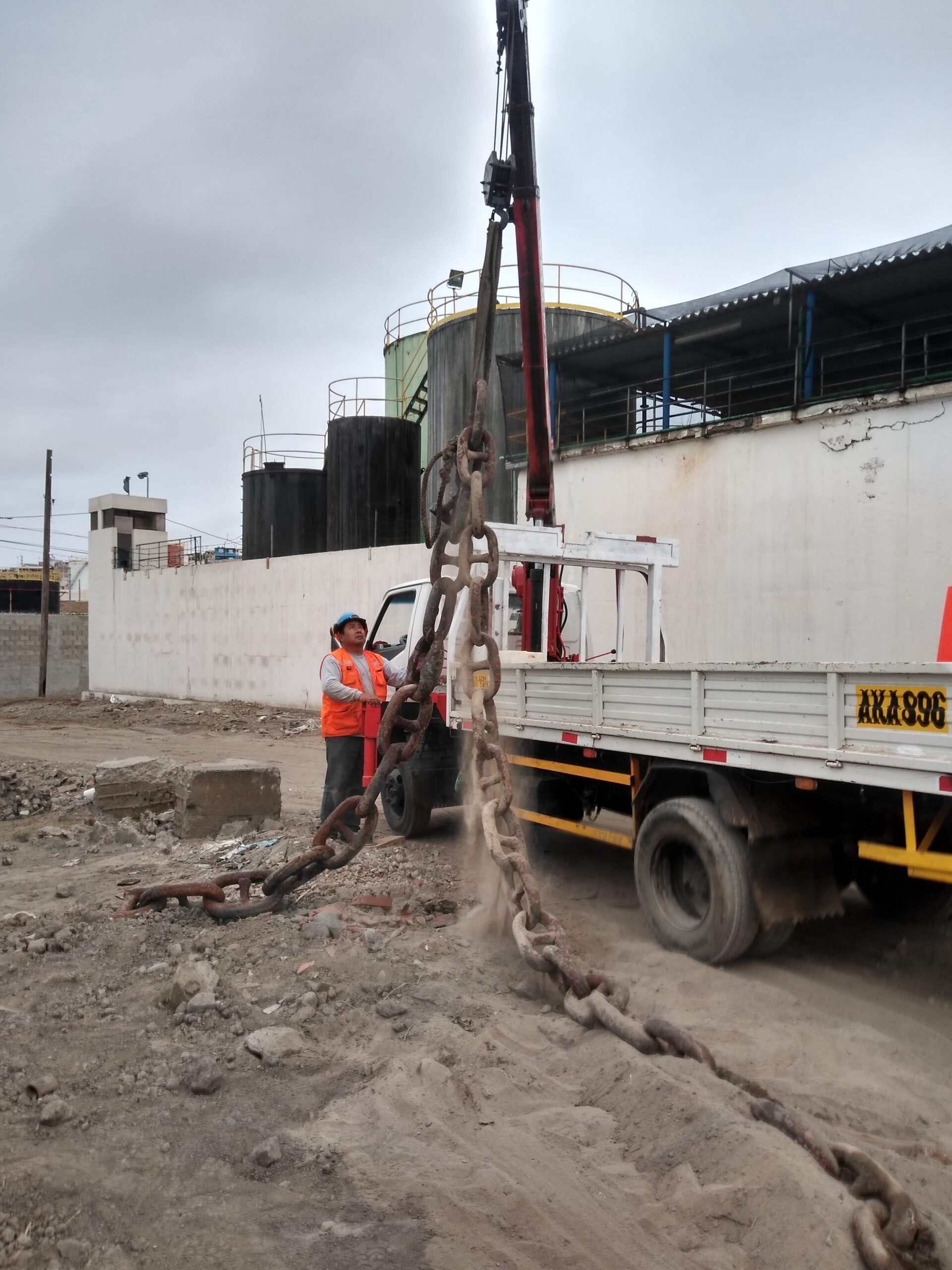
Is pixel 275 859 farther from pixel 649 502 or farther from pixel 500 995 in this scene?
pixel 649 502

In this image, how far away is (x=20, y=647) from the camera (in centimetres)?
3030

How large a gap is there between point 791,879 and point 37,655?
30.0 m

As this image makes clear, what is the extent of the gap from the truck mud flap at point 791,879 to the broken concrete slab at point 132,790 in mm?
5781

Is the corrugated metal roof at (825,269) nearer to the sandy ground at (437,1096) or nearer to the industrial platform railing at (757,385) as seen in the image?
the industrial platform railing at (757,385)

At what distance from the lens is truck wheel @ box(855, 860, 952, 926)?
209 inches

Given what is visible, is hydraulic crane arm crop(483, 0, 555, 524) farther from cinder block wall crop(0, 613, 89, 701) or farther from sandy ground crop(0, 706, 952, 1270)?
cinder block wall crop(0, 613, 89, 701)

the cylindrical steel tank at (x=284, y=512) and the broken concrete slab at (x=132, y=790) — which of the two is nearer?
the broken concrete slab at (x=132, y=790)

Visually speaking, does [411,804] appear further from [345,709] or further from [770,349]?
[770,349]

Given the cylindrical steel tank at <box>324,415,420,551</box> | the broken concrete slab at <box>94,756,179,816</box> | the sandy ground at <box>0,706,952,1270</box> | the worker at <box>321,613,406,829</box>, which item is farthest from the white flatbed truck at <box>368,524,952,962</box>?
the cylindrical steel tank at <box>324,415,420,551</box>

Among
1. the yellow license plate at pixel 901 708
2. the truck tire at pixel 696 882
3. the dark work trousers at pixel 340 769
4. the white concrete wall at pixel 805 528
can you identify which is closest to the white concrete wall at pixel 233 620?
the white concrete wall at pixel 805 528

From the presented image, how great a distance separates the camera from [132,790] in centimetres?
891

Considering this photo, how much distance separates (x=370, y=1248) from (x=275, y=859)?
14.5 ft

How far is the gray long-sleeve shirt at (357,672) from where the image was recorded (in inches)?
273

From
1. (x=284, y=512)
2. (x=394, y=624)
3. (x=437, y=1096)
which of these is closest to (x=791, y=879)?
(x=437, y=1096)
